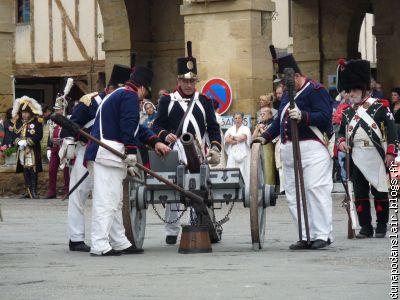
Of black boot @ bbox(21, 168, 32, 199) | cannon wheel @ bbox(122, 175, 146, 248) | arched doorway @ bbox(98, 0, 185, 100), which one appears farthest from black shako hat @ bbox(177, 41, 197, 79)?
arched doorway @ bbox(98, 0, 185, 100)

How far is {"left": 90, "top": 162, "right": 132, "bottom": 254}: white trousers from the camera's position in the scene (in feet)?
42.1

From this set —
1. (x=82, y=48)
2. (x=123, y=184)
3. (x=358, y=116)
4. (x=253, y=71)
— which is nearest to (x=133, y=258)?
(x=123, y=184)

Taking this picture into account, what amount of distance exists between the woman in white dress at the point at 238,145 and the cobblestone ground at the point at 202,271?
25.8ft

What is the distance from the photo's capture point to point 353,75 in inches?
575

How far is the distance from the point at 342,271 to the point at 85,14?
91.5ft

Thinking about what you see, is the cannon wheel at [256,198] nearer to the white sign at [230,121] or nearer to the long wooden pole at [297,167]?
the long wooden pole at [297,167]

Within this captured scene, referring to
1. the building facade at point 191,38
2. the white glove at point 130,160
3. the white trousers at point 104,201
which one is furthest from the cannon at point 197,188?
the building facade at point 191,38

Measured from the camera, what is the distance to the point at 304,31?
103 ft

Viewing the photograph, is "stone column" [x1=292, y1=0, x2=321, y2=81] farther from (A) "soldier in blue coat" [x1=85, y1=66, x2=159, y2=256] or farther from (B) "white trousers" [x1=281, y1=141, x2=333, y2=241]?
(A) "soldier in blue coat" [x1=85, y1=66, x2=159, y2=256]

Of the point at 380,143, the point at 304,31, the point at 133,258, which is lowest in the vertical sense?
the point at 133,258

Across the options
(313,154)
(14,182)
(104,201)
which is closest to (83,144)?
(104,201)

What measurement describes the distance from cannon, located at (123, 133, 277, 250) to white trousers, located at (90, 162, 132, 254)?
0.24 m

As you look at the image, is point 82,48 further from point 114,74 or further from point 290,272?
point 290,272

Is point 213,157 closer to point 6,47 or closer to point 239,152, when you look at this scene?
point 239,152
